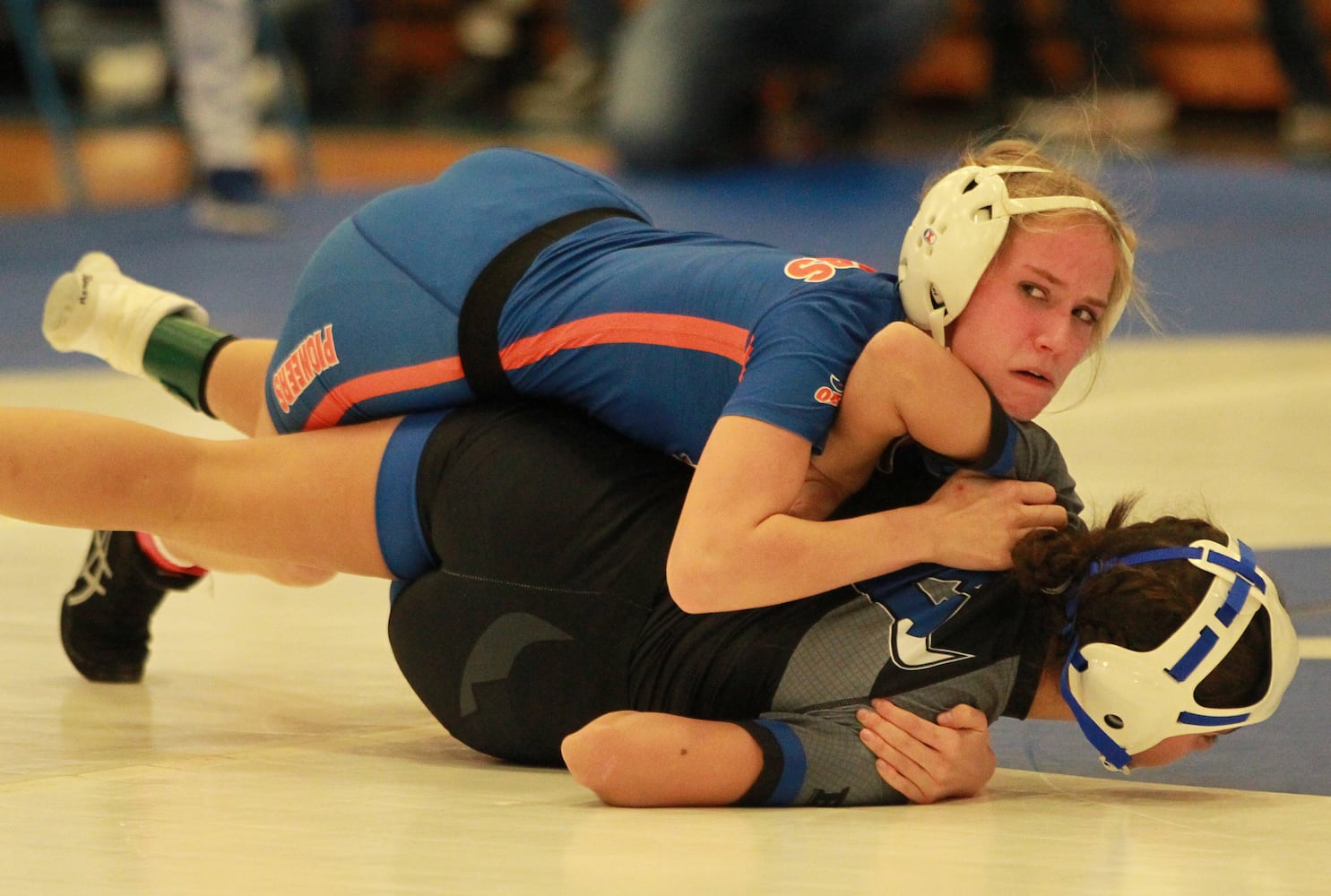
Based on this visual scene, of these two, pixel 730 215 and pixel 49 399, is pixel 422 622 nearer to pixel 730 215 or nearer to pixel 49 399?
pixel 49 399

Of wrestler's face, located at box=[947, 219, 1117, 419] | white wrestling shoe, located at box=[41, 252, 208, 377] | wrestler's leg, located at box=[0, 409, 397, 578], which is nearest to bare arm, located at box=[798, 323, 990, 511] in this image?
wrestler's face, located at box=[947, 219, 1117, 419]

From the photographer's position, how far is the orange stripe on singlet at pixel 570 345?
2.73m

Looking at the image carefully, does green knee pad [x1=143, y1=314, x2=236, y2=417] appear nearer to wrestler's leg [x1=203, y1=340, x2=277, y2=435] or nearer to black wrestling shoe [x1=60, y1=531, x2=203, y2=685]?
wrestler's leg [x1=203, y1=340, x2=277, y2=435]

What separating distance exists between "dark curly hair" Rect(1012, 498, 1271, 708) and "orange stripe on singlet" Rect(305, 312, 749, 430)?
473mm

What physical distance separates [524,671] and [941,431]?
0.66 metres

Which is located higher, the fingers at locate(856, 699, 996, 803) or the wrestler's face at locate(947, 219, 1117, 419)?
the wrestler's face at locate(947, 219, 1117, 419)

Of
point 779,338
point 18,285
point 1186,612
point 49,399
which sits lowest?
point 18,285

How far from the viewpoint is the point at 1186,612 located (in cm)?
246

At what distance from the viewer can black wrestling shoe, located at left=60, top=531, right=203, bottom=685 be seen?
128 inches

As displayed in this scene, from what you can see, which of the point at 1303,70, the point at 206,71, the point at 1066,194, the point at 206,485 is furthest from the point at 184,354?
the point at 1303,70

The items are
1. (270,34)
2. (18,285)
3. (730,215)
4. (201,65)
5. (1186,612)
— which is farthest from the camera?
(270,34)

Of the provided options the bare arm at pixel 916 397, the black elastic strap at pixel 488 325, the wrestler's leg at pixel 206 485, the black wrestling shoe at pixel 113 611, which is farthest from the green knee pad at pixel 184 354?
the bare arm at pixel 916 397

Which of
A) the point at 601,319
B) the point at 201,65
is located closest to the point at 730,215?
the point at 201,65

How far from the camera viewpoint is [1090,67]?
38.4ft
